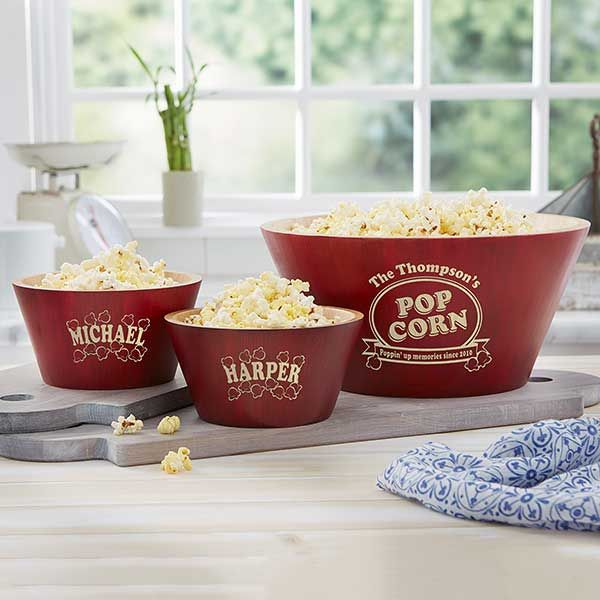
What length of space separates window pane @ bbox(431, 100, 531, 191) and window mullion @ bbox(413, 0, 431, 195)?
16.3 feet

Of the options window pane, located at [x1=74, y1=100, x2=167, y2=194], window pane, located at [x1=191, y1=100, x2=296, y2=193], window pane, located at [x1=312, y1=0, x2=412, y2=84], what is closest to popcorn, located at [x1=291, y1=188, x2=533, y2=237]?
window pane, located at [x1=312, y1=0, x2=412, y2=84]

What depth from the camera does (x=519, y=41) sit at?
28.7 ft

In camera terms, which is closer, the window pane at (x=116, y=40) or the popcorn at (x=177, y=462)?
the popcorn at (x=177, y=462)

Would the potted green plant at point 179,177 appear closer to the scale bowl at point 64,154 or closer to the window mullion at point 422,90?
the scale bowl at point 64,154

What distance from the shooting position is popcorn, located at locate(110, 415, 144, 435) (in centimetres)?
94

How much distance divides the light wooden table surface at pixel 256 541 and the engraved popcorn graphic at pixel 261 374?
0.18 ft

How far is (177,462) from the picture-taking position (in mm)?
891

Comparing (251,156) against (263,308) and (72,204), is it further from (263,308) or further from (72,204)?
(263,308)

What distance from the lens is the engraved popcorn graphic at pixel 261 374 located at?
917mm

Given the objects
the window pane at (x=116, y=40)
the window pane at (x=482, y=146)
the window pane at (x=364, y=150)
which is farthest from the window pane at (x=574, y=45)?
the window pane at (x=116, y=40)

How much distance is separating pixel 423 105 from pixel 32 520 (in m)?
2.33

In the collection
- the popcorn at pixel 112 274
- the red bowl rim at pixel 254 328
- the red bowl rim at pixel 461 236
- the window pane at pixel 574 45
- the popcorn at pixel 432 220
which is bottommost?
the red bowl rim at pixel 254 328

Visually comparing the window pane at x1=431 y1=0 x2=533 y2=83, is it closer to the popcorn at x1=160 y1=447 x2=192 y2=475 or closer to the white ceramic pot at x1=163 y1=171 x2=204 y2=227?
the white ceramic pot at x1=163 y1=171 x2=204 y2=227

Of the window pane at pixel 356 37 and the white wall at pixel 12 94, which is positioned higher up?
the window pane at pixel 356 37
